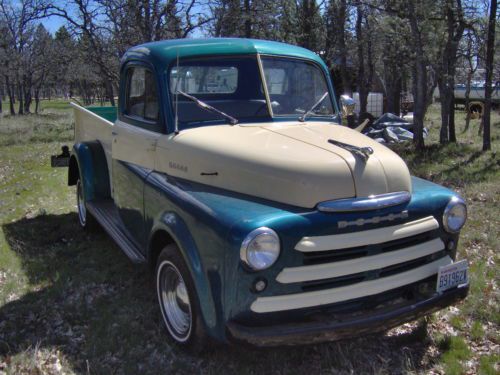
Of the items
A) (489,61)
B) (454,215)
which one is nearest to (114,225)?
(454,215)

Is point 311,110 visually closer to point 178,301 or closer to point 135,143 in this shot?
point 135,143

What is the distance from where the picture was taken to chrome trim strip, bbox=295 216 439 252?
272 cm

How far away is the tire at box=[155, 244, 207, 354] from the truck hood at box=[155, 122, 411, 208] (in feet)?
1.95

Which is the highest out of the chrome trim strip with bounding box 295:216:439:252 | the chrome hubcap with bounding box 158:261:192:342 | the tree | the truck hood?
the tree

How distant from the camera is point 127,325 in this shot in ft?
12.4

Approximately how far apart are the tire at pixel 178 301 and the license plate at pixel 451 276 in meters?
1.52

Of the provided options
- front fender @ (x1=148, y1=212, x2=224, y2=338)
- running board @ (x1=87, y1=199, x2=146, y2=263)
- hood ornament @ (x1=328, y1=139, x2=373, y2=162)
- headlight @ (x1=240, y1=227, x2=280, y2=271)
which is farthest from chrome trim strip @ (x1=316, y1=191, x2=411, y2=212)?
running board @ (x1=87, y1=199, x2=146, y2=263)

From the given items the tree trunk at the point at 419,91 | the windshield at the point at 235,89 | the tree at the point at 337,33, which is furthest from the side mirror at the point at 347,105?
the tree at the point at 337,33

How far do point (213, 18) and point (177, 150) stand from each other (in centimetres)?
1199

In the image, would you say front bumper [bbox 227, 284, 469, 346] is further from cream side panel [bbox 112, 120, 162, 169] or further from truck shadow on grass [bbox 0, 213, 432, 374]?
cream side panel [bbox 112, 120, 162, 169]

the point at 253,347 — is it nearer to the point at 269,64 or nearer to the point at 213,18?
the point at 269,64

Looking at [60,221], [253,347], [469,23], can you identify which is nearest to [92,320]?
[253,347]

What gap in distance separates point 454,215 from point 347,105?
172 centimetres

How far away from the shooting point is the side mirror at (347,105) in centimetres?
459
